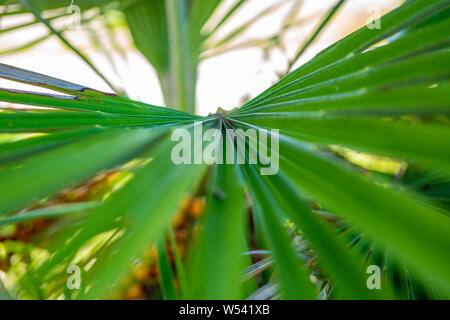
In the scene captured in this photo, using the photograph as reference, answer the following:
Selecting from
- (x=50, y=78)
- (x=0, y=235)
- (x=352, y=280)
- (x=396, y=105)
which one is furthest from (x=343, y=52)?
(x=0, y=235)

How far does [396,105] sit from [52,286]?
0.83m

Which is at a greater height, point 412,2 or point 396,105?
point 412,2

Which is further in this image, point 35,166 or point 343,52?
point 343,52

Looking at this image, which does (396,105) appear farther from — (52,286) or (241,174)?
(52,286)

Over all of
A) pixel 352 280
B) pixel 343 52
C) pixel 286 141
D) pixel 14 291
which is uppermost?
pixel 343 52

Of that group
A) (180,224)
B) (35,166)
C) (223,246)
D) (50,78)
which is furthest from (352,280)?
(180,224)

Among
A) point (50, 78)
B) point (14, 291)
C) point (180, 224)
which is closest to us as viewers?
point (50, 78)

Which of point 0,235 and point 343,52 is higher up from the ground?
point 343,52

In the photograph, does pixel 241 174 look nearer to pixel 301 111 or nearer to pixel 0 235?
pixel 301 111

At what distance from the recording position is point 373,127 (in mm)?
289

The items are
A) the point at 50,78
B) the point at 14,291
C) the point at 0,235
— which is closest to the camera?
the point at 50,78

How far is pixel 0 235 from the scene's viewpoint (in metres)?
1.22

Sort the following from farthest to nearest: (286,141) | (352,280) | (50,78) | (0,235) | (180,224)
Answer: (180,224)
(0,235)
(50,78)
(286,141)
(352,280)

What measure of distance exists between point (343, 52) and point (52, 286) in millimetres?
822
